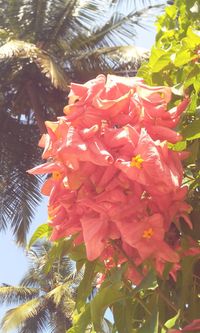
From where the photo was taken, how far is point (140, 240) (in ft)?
4.05

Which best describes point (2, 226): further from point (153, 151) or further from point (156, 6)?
point (153, 151)

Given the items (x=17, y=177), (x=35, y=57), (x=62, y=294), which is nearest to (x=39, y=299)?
(x=62, y=294)

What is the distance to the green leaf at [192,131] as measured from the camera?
147 cm

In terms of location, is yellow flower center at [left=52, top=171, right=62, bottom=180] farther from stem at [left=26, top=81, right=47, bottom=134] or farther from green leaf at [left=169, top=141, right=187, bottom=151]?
Answer: stem at [left=26, top=81, right=47, bottom=134]

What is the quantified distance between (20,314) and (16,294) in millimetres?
1982

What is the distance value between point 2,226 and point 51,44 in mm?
4254

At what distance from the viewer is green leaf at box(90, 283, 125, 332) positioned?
4.32 feet

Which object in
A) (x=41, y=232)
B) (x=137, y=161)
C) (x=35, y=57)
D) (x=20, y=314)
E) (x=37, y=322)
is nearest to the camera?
Result: (x=137, y=161)

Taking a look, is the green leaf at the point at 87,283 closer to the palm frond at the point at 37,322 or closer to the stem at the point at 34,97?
the stem at the point at 34,97

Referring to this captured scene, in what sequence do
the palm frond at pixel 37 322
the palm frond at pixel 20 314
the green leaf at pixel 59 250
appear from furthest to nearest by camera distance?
1. the palm frond at pixel 37 322
2. the palm frond at pixel 20 314
3. the green leaf at pixel 59 250

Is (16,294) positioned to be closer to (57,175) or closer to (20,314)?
(20,314)

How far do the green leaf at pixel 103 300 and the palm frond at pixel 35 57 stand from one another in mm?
10939

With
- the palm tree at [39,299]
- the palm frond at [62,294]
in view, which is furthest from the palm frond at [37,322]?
the palm frond at [62,294]

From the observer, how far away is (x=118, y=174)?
1.26 meters
